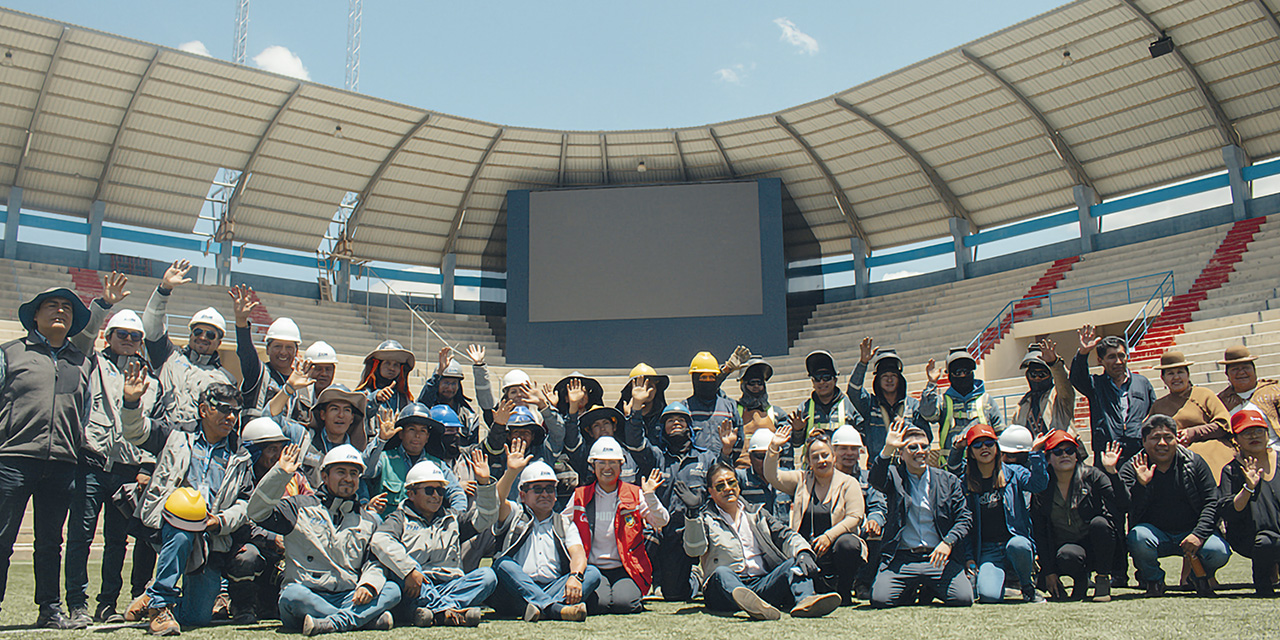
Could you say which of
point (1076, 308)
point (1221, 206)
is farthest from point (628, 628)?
point (1221, 206)

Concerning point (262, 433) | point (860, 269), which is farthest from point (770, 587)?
point (860, 269)

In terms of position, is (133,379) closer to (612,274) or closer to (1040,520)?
(1040,520)

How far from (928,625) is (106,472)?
204 inches

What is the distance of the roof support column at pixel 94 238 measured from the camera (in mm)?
21844

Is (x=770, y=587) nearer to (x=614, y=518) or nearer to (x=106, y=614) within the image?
(x=614, y=518)

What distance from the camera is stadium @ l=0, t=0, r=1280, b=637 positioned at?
18.5m

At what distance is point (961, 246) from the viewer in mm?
23859

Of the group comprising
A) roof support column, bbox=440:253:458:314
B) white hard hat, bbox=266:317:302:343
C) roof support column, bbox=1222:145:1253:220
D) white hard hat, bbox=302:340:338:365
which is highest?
roof support column, bbox=1222:145:1253:220

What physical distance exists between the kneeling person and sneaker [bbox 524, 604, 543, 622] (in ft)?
3.63

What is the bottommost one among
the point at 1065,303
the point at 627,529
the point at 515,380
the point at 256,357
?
the point at 627,529

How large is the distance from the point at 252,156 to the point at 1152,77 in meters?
20.2

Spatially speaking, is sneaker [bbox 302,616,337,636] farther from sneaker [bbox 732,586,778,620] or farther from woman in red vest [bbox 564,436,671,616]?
sneaker [bbox 732,586,778,620]

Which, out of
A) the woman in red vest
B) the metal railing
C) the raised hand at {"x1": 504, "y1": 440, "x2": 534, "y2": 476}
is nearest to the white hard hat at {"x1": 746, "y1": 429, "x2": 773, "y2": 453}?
the woman in red vest

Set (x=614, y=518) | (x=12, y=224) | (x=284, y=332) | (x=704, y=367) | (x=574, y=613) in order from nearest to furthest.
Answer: (x=574, y=613) < (x=614, y=518) < (x=284, y=332) < (x=704, y=367) < (x=12, y=224)
